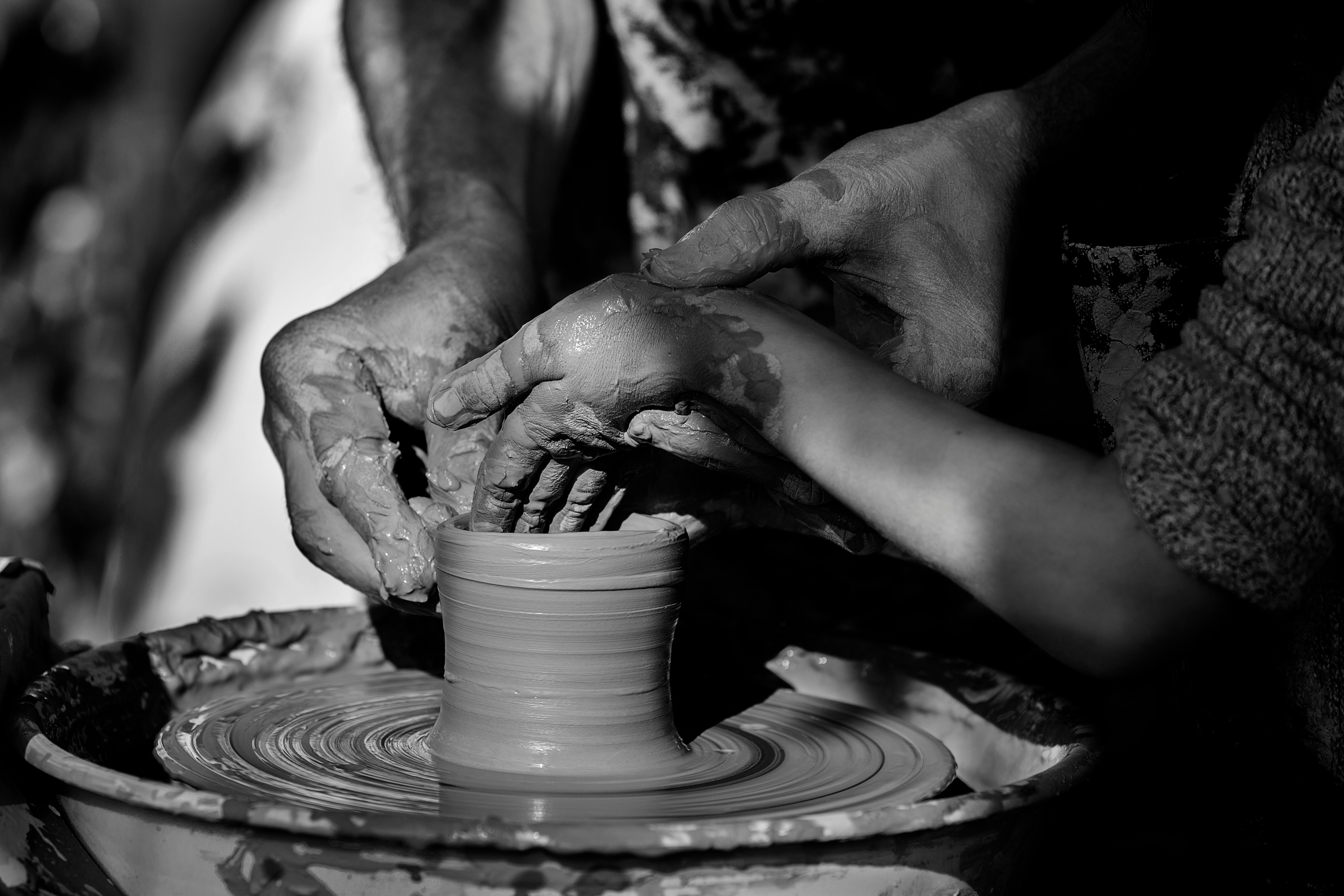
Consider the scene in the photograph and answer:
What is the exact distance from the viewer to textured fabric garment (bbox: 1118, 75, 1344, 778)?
100 cm

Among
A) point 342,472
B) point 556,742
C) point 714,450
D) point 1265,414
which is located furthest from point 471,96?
point 1265,414

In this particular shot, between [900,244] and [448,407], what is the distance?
590 mm

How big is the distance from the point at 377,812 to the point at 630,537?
47 centimetres

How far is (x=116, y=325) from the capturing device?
14.2 feet

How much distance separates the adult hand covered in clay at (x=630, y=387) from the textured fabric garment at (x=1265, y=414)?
39cm

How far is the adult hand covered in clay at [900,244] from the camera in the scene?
129 cm

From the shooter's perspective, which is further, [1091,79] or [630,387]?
[1091,79]

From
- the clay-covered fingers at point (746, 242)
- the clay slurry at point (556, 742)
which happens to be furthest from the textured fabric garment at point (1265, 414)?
the clay slurry at point (556, 742)

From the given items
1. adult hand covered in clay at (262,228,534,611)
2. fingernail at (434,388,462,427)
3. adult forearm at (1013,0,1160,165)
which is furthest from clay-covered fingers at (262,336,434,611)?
adult forearm at (1013,0,1160,165)

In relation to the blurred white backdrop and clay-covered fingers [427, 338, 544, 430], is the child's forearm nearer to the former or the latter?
clay-covered fingers [427, 338, 544, 430]

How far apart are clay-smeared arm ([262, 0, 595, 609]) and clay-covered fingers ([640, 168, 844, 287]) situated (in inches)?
20.2

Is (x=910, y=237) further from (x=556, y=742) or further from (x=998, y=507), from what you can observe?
(x=556, y=742)

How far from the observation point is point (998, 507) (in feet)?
3.58

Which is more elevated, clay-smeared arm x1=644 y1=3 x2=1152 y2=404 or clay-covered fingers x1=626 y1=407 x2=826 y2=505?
clay-smeared arm x1=644 y1=3 x2=1152 y2=404
